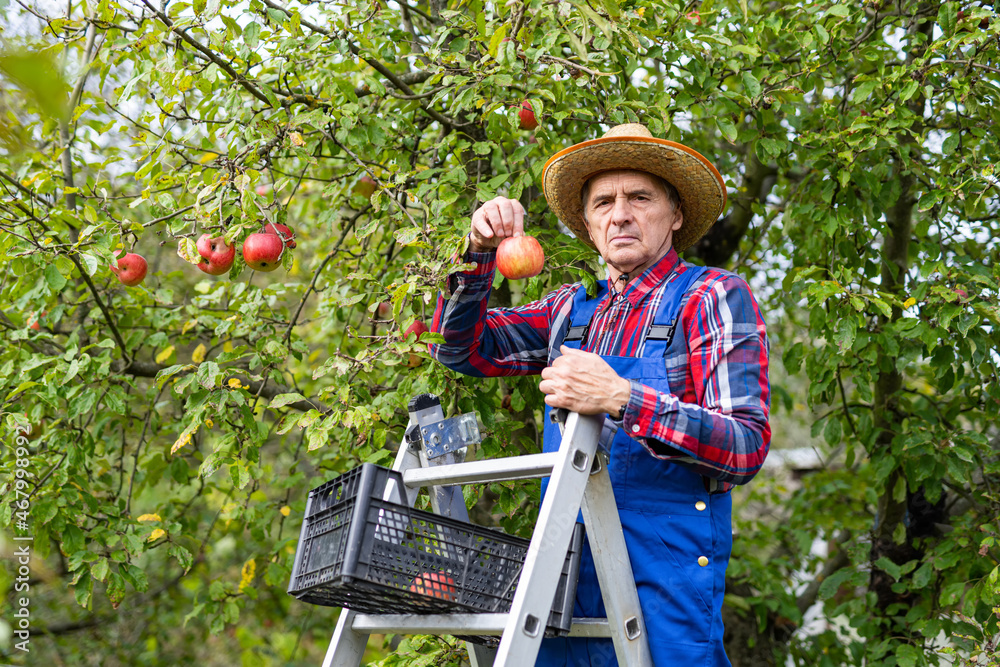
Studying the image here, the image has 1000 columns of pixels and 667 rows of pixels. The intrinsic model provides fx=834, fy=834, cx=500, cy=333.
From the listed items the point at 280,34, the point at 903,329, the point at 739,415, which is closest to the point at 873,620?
the point at 903,329

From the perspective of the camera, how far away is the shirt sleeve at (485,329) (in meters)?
2.17

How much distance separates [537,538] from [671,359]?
1.89ft

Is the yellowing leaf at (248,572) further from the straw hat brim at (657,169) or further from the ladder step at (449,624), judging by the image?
the straw hat brim at (657,169)

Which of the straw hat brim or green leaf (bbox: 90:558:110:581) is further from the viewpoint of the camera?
green leaf (bbox: 90:558:110:581)

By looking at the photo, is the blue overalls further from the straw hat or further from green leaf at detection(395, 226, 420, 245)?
green leaf at detection(395, 226, 420, 245)

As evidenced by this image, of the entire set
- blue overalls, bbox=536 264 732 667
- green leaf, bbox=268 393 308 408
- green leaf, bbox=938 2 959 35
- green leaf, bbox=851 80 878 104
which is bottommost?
blue overalls, bbox=536 264 732 667

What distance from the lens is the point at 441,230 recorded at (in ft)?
8.93

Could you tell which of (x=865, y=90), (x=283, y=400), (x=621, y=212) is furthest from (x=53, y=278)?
(x=865, y=90)

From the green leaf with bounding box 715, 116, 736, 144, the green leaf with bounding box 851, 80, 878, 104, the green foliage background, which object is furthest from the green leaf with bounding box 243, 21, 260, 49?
the green leaf with bounding box 851, 80, 878, 104

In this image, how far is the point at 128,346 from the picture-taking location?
3.52m

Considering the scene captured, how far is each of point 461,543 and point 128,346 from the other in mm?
2410

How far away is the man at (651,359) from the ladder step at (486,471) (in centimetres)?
12

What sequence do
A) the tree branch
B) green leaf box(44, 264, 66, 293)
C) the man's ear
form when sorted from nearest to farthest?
the man's ear → green leaf box(44, 264, 66, 293) → the tree branch

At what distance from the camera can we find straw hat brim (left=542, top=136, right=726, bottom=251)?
213 centimetres
